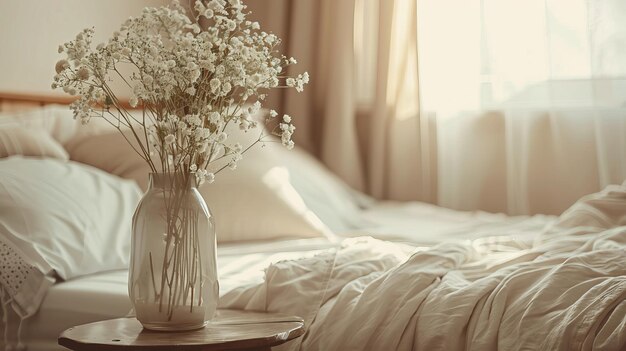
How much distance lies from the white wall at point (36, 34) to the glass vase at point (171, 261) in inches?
57.1

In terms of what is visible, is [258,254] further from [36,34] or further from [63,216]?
[36,34]

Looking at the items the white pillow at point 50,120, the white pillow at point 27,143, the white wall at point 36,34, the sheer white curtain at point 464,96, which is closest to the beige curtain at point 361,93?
the sheer white curtain at point 464,96

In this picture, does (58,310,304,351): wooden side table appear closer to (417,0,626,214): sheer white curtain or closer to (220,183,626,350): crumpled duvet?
(220,183,626,350): crumpled duvet

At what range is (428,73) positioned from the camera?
10.7 ft

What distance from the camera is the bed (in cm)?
133

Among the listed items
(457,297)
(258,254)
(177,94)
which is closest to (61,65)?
(177,94)

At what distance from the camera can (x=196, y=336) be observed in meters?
1.30

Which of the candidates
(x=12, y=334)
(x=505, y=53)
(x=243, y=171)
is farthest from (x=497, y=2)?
(x=12, y=334)

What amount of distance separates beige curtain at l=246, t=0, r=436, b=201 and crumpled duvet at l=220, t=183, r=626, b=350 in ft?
5.51

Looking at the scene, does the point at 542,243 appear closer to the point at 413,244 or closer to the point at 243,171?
the point at 413,244

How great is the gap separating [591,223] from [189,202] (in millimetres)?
1047

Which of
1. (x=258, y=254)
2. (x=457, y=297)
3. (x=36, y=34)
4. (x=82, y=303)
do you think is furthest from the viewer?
(x=36, y=34)

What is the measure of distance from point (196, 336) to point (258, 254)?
0.82 metres

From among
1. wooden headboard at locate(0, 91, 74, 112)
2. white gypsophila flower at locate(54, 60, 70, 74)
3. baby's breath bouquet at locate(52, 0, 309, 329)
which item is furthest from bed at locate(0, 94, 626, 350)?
white gypsophila flower at locate(54, 60, 70, 74)
